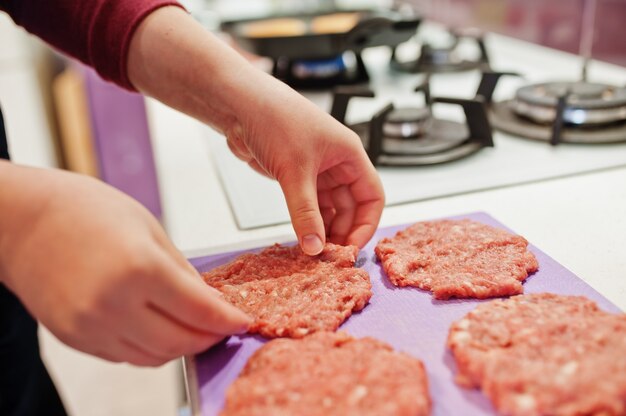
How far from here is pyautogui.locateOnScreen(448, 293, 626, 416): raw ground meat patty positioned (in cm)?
48

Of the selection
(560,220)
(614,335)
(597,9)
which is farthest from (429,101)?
(614,335)

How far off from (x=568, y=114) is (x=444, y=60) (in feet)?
2.62

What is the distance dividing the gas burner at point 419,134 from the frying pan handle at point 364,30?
0.38 m

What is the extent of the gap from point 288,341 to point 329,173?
0.33 metres

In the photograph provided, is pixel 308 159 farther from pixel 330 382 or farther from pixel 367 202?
pixel 330 382

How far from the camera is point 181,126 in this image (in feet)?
5.28

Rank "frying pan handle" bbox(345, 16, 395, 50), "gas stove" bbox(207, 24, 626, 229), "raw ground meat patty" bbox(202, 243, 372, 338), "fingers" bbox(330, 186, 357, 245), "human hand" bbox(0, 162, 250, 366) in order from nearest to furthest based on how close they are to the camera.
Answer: "human hand" bbox(0, 162, 250, 366)
"raw ground meat patty" bbox(202, 243, 372, 338)
"fingers" bbox(330, 186, 357, 245)
"gas stove" bbox(207, 24, 626, 229)
"frying pan handle" bbox(345, 16, 395, 50)

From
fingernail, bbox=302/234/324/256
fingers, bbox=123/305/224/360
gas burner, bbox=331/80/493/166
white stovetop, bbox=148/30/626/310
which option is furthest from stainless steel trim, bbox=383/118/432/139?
fingers, bbox=123/305/224/360

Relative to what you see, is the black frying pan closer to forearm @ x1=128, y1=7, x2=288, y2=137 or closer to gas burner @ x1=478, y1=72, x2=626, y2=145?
gas burner @ x1=478, y1=72, x2=626, y2=145

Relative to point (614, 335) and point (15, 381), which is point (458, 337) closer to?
point (614, 335)

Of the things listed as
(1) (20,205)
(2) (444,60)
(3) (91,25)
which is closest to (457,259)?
(1) (20,205)

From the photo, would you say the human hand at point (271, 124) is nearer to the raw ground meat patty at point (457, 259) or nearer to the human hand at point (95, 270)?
the raw ground meat patty at point (457, 259)

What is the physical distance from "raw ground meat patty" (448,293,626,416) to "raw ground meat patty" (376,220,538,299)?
0.04m

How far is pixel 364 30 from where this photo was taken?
1.57m
